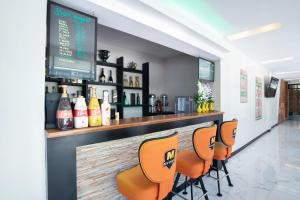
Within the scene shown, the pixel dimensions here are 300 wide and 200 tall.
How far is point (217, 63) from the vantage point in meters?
3.59

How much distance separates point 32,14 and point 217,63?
3334 millimetres

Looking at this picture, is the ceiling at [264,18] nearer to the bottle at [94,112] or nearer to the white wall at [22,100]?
the bottle at [94,112]

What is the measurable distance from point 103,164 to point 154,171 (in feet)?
1.94

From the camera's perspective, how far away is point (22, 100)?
112cm

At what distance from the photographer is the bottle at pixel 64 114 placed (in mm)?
1287

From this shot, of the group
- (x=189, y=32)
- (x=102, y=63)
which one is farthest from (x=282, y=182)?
(x=102, y=63)

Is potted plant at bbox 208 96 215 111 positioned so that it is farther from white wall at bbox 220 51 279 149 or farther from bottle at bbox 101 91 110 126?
bottle at bbox 101 91 110 126

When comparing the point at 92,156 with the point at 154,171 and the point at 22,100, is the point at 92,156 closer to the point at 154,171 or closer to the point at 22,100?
the point at 154,171

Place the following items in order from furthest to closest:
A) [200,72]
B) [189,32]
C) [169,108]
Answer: [169,108] < [200,72] < [189,32]

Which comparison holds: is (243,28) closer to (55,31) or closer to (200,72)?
(200,72)

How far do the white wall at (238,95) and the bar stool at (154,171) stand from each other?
2.65 meters

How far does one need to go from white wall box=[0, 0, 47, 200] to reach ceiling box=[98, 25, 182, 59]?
212 cm

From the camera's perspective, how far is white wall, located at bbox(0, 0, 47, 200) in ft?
3.47

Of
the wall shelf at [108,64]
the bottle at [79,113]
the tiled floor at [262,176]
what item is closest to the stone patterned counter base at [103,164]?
the bottle at [79,113]
